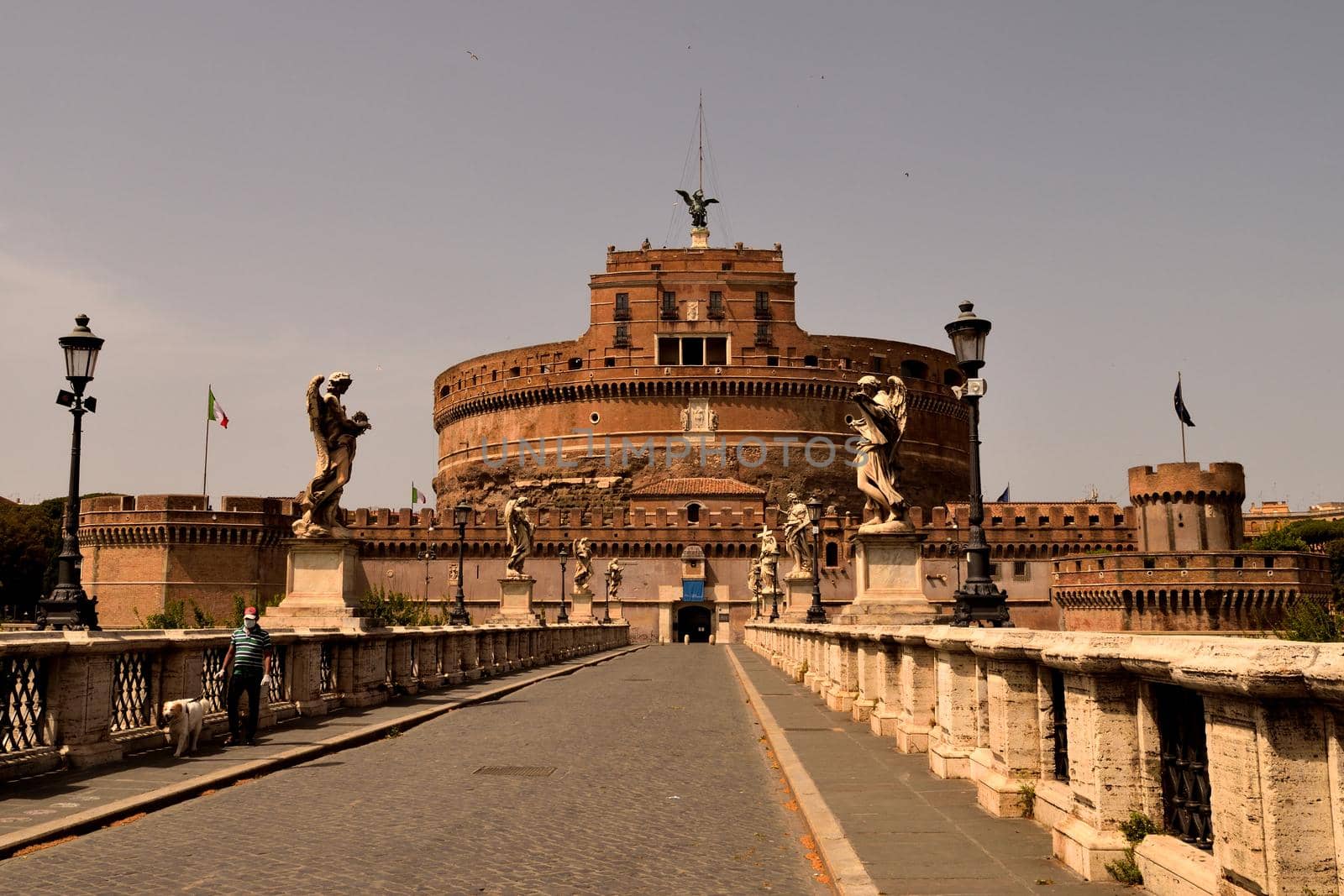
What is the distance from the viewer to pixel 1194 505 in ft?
226

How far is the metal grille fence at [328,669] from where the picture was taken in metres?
14.5

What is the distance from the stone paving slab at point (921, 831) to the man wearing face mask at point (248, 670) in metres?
4.82

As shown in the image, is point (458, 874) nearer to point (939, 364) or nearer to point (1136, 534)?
point (1136, 534)

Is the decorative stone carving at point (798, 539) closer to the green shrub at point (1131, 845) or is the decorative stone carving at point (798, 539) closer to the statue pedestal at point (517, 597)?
the statue pedestal at point (517, 597)

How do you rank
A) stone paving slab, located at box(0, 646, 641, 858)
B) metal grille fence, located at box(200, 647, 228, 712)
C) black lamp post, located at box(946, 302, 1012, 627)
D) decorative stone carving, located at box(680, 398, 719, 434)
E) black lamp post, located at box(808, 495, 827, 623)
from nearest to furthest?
stone paving slab, located at box(0, 646, 641, 858) → black lamp post, located at box(946, 302, 1012, 627) → metal grille fence, located at box(200, 647, 228, 712) → black lamp post, located at box(808, 495, 827, 623) → decorative stone carving, located at box(680, 398, 719, 434)

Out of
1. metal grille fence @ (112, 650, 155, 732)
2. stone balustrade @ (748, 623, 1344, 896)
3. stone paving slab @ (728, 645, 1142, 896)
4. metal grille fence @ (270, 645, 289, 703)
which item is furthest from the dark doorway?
stone balustrade @ (748, 623, 1344, 896)

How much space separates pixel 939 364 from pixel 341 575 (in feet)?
272

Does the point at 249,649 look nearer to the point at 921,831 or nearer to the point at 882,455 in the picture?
the point at 921,831

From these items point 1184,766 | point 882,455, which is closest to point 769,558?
point 882,455

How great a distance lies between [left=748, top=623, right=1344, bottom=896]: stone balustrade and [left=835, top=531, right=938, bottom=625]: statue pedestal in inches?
229

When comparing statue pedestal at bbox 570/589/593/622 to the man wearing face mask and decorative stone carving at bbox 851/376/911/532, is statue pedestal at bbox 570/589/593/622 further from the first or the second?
the man wearing face mask

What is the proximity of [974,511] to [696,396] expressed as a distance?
2920 inches

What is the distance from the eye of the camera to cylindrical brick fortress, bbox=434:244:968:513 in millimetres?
86125

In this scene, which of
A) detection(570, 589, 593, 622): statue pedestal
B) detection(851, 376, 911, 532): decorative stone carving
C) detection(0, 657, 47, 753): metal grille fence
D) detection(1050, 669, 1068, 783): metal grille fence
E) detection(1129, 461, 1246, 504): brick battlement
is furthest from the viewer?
detection(1129, 461, 1246, 504): brick battlement
